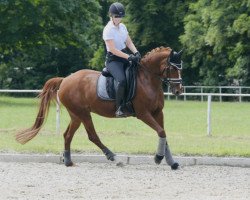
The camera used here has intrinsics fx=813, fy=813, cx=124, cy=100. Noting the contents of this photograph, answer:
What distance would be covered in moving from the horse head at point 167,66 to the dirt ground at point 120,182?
144 centimetres

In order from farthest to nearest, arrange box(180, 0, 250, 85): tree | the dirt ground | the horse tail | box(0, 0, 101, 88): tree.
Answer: box(180, 0, 250, 85): tree
box(0, 0, 101, 88): tree
the horse tail
the dirt ground

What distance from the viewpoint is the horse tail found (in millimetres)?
14844

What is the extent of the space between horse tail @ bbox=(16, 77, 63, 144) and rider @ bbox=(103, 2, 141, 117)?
5.55 ft

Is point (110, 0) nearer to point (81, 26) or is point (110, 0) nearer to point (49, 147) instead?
point (81, 26)

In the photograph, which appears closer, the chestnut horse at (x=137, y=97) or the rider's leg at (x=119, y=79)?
the chestnut horse at (x=137, y=97)

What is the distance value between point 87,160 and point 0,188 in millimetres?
4016

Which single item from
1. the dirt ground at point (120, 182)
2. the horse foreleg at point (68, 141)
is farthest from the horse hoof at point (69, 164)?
the dirt ground at point (120, 182)

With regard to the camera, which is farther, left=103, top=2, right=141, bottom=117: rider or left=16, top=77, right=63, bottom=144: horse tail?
left=16, top=77, right=63, bottom=144: horse tail

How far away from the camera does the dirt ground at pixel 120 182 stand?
10.1 metres

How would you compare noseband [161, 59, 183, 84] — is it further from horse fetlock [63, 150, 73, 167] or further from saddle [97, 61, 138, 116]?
horse fetlock [63, 150, 73, 167]

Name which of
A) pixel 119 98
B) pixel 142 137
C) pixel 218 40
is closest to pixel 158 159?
pixel 119 98

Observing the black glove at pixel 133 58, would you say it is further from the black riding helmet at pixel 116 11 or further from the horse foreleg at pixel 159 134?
the horse foreleg at pixel 159 134

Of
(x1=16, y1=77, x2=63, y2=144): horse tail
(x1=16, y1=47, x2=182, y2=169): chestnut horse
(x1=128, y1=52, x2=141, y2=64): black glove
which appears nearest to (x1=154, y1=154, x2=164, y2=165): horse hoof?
(x1=16, y1=47, x2=182, y2=169): chestnut horse

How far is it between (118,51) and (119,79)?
47cm
